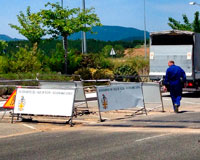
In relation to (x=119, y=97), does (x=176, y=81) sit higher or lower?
higher

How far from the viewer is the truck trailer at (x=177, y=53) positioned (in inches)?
981

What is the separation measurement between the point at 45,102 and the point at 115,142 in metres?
4.48

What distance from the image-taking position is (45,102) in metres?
15.0

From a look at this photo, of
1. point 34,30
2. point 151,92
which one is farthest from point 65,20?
point 151,92

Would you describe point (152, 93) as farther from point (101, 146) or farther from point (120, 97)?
point (101, 146)

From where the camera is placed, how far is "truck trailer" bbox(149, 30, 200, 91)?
81.8ft

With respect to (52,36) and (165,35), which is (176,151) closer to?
(165,35)

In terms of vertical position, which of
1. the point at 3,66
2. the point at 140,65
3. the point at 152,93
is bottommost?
the point at 152,93

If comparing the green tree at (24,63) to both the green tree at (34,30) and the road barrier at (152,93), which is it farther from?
the road barrier at (152,93)

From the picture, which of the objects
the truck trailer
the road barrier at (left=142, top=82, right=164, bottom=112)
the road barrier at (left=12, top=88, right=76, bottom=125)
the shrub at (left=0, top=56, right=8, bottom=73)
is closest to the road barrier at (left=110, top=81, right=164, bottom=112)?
the road barrier at (left=142, top=82, right=164, bottom=112)

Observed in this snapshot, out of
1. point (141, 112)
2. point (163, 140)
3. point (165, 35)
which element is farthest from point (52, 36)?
point (163, 140)

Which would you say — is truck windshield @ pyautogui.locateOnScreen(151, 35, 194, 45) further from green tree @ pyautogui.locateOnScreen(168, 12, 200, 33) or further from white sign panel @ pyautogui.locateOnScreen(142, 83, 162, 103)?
green tree @ pyautogui.locateOnScreen(168, 12, 200, 33)

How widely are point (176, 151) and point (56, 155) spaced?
226 centimetres

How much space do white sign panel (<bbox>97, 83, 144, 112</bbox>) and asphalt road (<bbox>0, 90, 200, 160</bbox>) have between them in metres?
0.99
